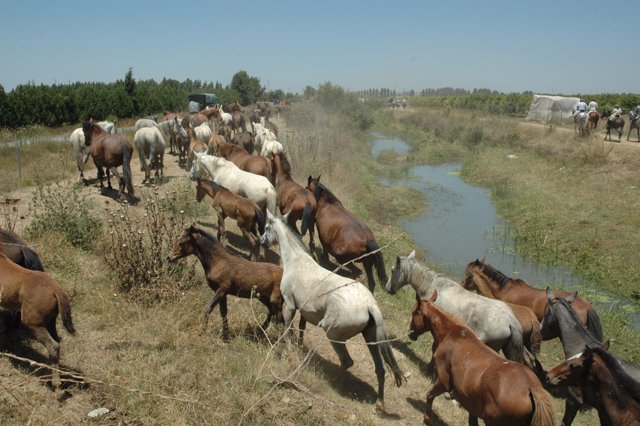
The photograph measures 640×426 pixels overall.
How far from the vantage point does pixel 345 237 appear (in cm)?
795

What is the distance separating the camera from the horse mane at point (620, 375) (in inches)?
173

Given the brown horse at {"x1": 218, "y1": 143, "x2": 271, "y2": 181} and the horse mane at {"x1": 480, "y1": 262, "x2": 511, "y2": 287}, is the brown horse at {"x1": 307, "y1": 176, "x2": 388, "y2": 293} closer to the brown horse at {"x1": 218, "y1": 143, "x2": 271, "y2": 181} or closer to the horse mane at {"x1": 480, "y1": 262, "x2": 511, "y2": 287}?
the horse mane at {"x1": 480, "y1": 262, "x2": 511, "y2": 287}

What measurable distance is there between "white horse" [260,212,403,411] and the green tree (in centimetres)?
5245

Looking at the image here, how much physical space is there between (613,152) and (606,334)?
48.7 feet

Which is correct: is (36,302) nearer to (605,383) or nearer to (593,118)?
(605,383)

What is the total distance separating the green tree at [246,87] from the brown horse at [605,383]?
178ft

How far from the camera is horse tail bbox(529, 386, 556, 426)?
404 cm

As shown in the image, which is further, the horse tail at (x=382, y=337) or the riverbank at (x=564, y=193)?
the riverbank at (x=564, y=193)

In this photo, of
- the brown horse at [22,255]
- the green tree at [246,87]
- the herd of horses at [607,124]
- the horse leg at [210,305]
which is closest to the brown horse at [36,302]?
the brown horse at [22,255]

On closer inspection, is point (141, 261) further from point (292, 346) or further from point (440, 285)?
point (440, 285)

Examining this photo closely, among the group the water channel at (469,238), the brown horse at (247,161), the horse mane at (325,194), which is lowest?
the water channel at (469,238)

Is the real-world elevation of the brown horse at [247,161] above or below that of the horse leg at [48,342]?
above

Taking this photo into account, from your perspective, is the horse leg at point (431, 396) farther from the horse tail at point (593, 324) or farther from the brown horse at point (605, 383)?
the horse tail at point (593, 324)

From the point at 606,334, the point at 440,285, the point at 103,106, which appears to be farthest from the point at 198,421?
the point at 103,106
